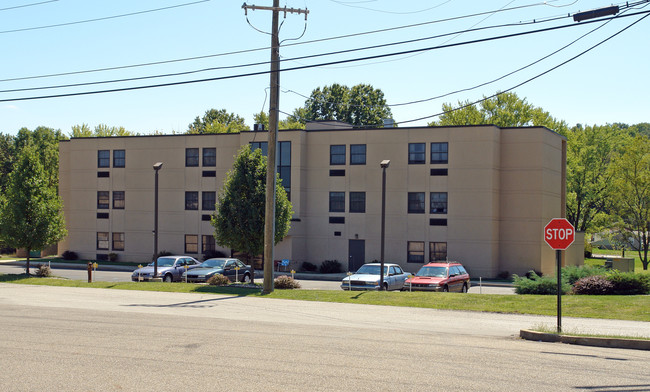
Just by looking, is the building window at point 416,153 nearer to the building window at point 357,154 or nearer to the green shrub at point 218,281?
the building window at point 357,154

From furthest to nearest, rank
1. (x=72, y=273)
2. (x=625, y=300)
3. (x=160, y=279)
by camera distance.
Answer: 1. (x=72, y=273)
2. (x=160, y=279)
3. (x=625, y=300)

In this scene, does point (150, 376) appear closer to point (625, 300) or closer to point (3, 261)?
point (625, 300)

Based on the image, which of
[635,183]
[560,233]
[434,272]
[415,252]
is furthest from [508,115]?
[560,233]

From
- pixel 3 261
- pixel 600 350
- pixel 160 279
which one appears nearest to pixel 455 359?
pixel 600 350

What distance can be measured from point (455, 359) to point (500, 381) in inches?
67.9

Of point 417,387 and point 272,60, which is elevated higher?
point 272,60

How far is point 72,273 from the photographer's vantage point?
4059cm

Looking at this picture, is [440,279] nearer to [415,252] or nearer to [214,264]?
[214,264]

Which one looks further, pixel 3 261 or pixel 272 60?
pixel 3 261

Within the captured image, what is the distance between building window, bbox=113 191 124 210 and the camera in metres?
50.5

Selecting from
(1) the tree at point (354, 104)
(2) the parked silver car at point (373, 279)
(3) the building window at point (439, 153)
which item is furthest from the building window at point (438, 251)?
(1) the tree at point (354, 104)

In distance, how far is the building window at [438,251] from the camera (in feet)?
138

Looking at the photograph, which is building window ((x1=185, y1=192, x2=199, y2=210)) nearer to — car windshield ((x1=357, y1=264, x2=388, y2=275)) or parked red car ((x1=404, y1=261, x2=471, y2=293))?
car windshield ((x1=357, y1=264, x2=388, y2=275))

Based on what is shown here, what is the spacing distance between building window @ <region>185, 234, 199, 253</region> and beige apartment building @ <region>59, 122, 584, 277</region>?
74 millimetres
